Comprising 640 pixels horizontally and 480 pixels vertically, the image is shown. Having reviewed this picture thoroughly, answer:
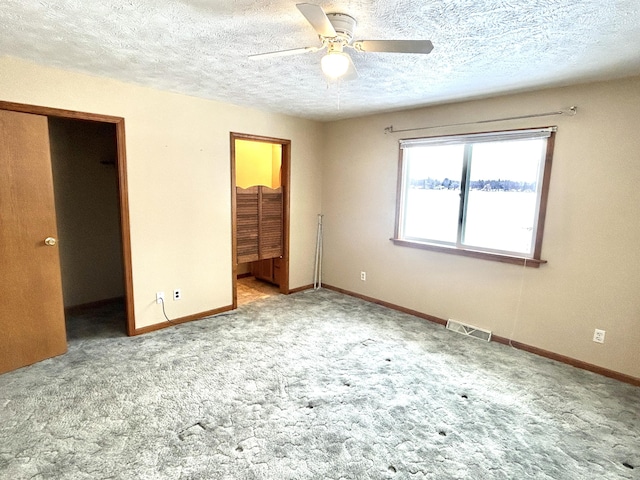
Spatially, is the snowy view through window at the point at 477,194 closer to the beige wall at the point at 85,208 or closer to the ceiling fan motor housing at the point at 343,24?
the ceiling fan motor housing at the point at 343,24

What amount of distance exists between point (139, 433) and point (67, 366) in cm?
120

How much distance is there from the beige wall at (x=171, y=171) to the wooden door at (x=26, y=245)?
1.10 feet

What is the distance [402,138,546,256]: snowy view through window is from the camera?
3.11 m

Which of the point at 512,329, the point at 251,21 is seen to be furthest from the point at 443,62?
the point at 512,329

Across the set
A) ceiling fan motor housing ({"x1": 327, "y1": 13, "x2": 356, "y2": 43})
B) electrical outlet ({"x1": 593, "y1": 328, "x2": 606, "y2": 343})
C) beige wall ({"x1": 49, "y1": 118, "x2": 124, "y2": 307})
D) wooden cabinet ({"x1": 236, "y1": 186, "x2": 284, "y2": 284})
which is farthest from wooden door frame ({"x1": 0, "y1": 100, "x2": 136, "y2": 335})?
electrical outlet ({"x1": 593, "y1": 328, "x2": 606, "y2": 343})

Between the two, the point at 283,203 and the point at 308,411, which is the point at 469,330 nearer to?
the point at 308,411

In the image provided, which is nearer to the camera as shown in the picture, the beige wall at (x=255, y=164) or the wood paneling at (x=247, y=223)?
the wood paneling at (x=247, y=223)

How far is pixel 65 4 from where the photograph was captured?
1642 mm

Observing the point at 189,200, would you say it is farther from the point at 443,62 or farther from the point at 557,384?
the point at 557,384

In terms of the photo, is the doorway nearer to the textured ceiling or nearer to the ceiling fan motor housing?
the textured ceiling

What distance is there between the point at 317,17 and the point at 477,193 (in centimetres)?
261

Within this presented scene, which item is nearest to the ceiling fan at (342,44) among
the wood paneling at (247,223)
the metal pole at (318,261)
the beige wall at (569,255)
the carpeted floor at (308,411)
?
the beige wall at (569,255)

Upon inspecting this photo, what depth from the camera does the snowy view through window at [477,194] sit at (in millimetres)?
3107

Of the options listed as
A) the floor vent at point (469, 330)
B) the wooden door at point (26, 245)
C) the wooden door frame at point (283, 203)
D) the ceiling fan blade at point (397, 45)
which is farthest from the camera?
the wooden door frame at point (283, 203)
